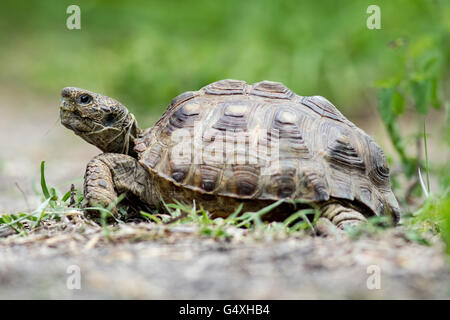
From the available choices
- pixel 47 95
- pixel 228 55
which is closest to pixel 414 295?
pixel 228 55

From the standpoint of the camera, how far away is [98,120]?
3908 mm

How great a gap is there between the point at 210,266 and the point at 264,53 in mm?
7882

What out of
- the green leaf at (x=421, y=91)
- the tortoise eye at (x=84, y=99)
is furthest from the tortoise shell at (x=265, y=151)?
the green leaf at (x=421, y=91)

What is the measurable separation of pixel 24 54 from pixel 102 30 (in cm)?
194

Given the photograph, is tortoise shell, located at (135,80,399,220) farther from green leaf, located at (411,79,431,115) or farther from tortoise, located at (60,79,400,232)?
green leaf, located at (411,79,431,115)

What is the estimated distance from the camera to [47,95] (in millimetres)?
12414

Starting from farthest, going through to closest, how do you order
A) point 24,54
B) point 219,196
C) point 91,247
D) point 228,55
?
1. point 24,54
2. point 228,55
3. point 219,196
4. point 91,247

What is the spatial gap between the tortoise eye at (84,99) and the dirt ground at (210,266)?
98cm

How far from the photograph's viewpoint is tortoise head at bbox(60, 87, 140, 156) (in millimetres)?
3865

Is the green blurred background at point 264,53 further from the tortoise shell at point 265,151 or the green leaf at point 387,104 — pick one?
the tortoise shell at point 265,151

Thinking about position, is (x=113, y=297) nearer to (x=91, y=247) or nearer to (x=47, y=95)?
(x=91, y=247)

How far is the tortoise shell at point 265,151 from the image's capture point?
3383 mm

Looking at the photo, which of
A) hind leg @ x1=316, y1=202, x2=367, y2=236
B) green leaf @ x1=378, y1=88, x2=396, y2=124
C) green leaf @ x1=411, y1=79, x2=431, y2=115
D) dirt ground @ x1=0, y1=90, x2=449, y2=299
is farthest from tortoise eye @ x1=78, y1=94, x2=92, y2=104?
green leaf @ x1=411, y1=79, x2=431, y2=115

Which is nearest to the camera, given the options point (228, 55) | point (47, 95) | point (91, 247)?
point (91, 247)
